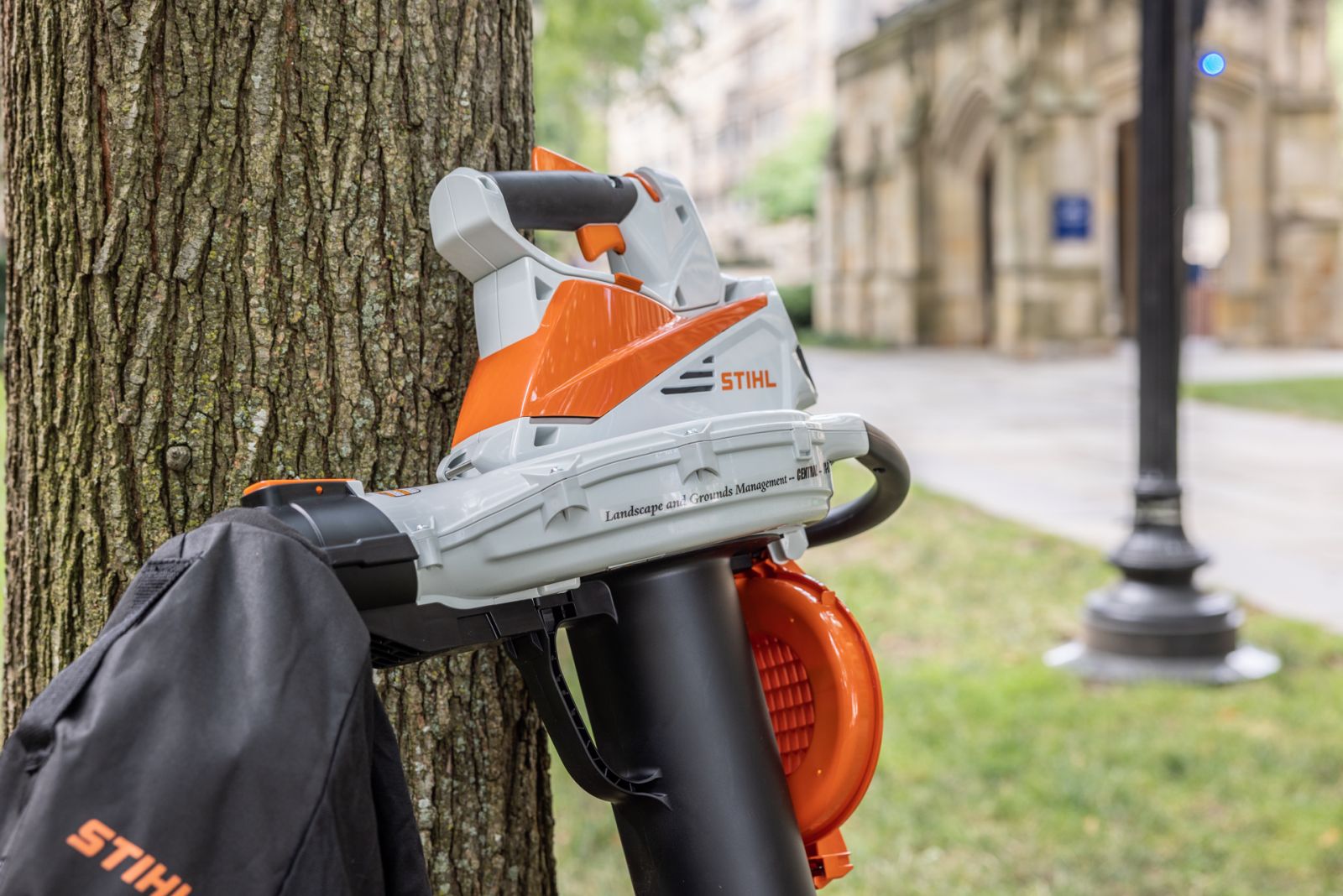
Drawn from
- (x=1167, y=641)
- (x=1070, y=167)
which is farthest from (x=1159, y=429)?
(x=1070, y=167)

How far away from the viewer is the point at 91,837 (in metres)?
0.90

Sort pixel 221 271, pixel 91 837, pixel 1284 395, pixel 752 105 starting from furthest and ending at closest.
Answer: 1. pixel 752 105
2. pixel 1284 395
3. pixel 221 271
4. pixel 91 837

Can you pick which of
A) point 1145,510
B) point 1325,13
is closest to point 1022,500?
point 1145,510

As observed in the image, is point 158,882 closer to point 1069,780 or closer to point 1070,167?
point 1069,780

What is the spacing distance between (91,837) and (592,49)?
1667cm

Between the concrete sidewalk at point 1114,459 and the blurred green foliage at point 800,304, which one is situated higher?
the blurred green foliage at point 800,304

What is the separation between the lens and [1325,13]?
70.0ft

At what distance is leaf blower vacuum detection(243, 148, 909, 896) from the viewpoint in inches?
44.6

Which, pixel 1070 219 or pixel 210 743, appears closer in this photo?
pixel 210 743

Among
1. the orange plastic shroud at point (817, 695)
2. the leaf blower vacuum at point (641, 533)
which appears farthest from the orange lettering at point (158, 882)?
the orange plastic shroud at point (817, 695)

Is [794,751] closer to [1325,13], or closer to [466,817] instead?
[466,817]

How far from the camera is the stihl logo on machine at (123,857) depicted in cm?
89

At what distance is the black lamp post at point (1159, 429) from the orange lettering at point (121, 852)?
448 cm

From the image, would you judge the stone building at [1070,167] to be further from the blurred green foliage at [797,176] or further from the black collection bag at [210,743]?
the black collection bag at [210,743]
